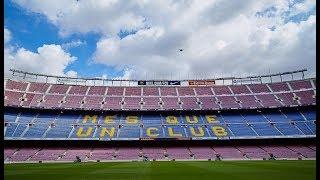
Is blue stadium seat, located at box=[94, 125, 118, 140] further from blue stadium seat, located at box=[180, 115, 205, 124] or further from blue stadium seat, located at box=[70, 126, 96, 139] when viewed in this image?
blue stadium seat, located at box=[180, 115, 205, 124]

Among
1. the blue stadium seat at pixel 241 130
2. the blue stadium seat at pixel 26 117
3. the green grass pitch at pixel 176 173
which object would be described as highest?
the blue stadium seat at pixel 26 117

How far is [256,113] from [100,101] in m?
37.4

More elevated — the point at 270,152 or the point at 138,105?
the point at 138,105

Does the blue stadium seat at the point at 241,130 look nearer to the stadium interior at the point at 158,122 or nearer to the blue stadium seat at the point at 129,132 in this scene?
the stadium interior at the point at 158,122

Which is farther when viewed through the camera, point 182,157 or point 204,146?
point 204,146

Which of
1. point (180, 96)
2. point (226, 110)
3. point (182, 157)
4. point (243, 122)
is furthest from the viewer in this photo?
point (180, 96)

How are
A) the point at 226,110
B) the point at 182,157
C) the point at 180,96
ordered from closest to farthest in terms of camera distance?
the point at 182,157 < the point at 226,110 < the point at 180,96

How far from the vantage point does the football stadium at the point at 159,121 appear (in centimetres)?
5803

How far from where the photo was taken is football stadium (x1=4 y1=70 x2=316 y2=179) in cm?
5803

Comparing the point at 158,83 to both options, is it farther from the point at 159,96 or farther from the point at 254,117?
the point at 254,117

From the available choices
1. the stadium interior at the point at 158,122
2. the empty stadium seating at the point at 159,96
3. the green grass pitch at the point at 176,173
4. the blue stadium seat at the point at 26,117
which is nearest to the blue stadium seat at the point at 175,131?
the stadium interior at the point at 158,122

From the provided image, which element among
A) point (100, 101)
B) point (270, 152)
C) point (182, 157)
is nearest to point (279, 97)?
point (270, 152)

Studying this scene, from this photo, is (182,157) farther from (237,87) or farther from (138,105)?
(237,87)

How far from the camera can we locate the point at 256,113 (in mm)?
72250
